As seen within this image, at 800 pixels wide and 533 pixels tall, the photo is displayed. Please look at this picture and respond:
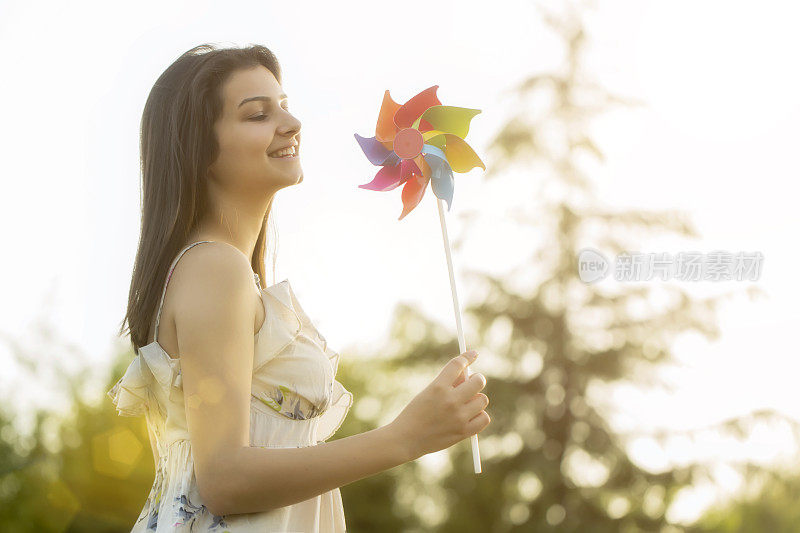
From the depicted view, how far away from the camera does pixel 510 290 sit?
888cm

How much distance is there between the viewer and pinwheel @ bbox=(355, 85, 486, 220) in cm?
210

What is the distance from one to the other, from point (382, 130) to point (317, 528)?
3.08ft

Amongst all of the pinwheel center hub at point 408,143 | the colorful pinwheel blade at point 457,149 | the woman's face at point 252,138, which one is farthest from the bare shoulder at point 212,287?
the colorful pinwheel blade at point 457,149

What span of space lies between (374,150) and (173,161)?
→ 545 millimetres

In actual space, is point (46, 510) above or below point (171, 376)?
below

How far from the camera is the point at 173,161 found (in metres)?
1.75

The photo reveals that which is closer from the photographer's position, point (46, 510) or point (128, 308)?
point (128, 308)

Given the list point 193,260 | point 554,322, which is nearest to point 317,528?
point 193,260

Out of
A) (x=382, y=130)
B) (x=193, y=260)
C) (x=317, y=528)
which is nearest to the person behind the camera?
(x=193, y=260)

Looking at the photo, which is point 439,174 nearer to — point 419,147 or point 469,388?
point 419,147

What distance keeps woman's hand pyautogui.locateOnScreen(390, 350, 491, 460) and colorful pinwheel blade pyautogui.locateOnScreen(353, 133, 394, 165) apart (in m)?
0.72

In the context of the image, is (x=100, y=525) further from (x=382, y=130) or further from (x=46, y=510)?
(x=382, y=130)

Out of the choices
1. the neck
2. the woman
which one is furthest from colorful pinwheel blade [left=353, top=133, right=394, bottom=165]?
the neck

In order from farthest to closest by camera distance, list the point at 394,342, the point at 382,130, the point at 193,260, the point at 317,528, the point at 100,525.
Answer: the point at 394,342, the point at 100,525, the point at 382,130, the point at 317,528, the point at 193,260
